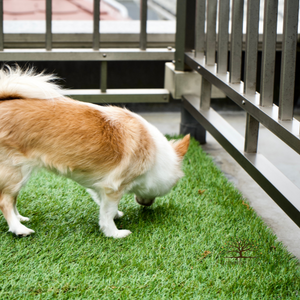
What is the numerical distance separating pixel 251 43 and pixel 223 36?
70 cm

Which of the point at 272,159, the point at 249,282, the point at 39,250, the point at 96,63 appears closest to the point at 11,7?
the point at 96,63

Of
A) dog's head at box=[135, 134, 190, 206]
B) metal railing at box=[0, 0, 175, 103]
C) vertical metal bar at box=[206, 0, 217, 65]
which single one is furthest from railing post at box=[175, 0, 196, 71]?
dog's head at box=[135, 134, 190, 206]

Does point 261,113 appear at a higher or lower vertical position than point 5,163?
higher

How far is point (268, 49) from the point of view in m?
2.46

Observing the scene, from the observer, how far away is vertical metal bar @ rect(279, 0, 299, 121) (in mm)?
2158

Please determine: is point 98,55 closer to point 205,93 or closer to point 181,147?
point 205,93

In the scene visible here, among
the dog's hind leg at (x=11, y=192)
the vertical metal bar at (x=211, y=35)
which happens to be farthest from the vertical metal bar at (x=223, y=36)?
the dog's hind leg at (x=11, y=192)

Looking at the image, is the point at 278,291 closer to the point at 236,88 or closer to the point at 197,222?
the point at 197,222

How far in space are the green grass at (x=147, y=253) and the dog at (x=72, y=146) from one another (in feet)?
0.53

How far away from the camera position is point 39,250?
7.73 feet

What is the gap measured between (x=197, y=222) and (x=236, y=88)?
38.2 inches

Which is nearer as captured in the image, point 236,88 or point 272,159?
point 236,88

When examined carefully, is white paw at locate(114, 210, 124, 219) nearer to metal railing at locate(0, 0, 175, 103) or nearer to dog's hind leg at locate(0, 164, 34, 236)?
dog's hind leg at locate(0, 164, 34, 236)

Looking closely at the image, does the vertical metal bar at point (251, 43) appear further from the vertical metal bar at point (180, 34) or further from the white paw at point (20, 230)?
the white paw at point (20, 230)
